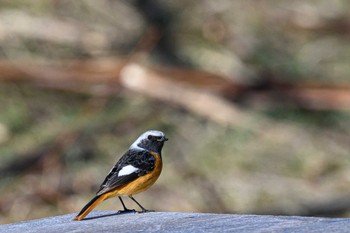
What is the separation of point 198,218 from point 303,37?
253 inches

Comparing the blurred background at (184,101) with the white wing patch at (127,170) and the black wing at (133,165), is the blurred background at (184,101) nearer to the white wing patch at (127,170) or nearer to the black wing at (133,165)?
the black wing at (133,165)

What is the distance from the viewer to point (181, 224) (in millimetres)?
3660

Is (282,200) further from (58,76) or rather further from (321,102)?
(58,76)

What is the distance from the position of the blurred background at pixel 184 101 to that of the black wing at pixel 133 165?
3.07m

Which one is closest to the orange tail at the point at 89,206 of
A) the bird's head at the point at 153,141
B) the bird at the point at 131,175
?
the bird at the point at 131,175

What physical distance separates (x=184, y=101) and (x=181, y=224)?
15.6 ft

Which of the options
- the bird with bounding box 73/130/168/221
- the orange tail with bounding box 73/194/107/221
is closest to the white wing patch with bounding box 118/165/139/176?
the bird with bounding box 73/130/168/221

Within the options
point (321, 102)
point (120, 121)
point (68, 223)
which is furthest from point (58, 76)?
point (68, 223)

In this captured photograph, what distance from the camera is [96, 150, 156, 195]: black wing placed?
3974mm

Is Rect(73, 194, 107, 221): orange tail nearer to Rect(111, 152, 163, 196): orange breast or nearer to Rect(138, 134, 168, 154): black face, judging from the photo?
Rect(111, 152, 163, 196): orange breast

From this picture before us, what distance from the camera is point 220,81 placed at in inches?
332

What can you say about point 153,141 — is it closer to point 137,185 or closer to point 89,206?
point 137,185

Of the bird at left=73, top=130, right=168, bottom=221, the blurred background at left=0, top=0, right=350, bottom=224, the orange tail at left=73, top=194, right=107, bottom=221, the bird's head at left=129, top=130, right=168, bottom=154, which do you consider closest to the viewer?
the orange tail at left=73, top=194, right=107, bottom=221

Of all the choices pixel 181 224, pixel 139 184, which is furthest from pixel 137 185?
pixel 181 224
